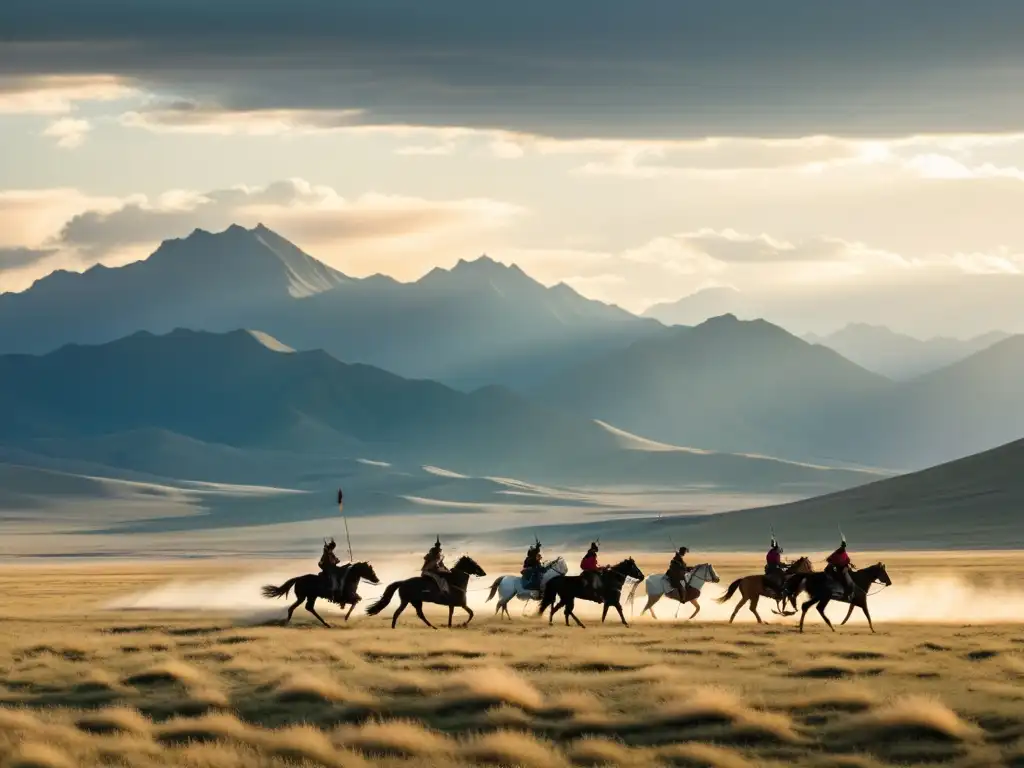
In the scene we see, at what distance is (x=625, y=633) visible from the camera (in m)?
43.2

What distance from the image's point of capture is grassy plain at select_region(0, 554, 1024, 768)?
2662 centimetres

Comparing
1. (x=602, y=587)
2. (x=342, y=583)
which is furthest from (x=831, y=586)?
(x=342, y=583)

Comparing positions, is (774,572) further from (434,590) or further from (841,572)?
(434,590)

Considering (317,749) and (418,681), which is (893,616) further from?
(317,749)

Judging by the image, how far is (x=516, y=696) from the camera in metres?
30.2

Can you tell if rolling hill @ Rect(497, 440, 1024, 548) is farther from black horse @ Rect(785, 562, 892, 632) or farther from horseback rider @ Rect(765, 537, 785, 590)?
black horse @ Rect(785, 562, 892, 632)

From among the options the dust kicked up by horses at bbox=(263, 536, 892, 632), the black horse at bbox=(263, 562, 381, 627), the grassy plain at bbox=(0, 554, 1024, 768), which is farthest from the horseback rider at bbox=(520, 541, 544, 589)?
the black horse at bbox=(263, 562, 381, 627)

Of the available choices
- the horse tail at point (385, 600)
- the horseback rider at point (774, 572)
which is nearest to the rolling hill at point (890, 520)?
the horseback rider at point (774, 572)

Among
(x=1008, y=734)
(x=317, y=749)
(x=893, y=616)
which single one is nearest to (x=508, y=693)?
(x=317, y=749)

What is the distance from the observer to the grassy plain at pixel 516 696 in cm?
2662

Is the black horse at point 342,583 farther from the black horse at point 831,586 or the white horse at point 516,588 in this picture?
the black horse at point 831,586

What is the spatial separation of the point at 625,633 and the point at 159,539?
5978 inches

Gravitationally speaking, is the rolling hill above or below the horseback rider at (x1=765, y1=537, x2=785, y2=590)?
above

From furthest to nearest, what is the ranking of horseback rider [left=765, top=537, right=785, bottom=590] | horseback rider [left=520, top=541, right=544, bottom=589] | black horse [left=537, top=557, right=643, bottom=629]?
1. horseback rider [left=520, top=541, right=544, bottom=589]
2. horseback rider [left=765, top=537, right=785, bottom=590]
3. black horse [left=537, top=557, right=643, bottom=629]
